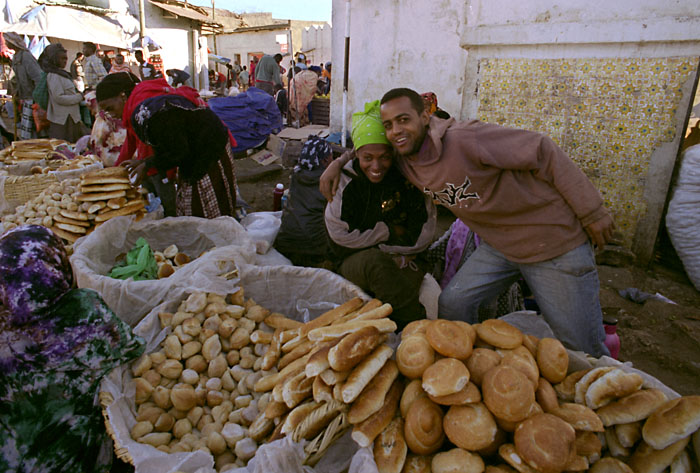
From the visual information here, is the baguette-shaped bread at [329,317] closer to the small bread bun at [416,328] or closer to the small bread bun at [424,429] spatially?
the small bread bun at [416,328]

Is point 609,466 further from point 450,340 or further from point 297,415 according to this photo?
point 297,415

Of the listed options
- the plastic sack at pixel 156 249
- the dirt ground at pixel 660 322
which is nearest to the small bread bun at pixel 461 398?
the plastic sack at pixel 156 249

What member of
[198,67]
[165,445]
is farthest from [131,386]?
[198,67]

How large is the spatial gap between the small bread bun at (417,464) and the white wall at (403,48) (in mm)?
5216

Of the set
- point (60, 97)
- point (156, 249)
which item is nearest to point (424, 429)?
point (156, 249)

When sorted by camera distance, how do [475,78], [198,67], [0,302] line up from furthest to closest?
[198,67] → [475,78] → [0,302]

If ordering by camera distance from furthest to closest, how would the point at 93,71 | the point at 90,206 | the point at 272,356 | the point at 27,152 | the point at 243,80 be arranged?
1. the point at 243,80
2. the point at 93,71
3. the point at 27,152
4. the point at 90,206
5. the point at 272,356

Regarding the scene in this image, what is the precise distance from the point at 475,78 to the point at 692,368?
3500mm

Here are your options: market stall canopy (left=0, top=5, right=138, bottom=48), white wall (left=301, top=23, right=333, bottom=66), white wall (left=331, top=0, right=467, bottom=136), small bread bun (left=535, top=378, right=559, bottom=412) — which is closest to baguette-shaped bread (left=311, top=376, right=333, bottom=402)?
small bread bun (left=535, top=378, right=559, bottom=412)

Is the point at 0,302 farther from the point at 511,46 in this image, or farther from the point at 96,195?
the point at 511,46

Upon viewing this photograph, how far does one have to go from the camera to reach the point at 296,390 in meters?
1.41

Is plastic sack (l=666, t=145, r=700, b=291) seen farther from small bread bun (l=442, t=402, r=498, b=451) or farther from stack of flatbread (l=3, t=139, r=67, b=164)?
stack of flatbread (l=3, t=139, r=67, b=164)

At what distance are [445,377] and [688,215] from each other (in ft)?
13.4

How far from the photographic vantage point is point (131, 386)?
1.80m
